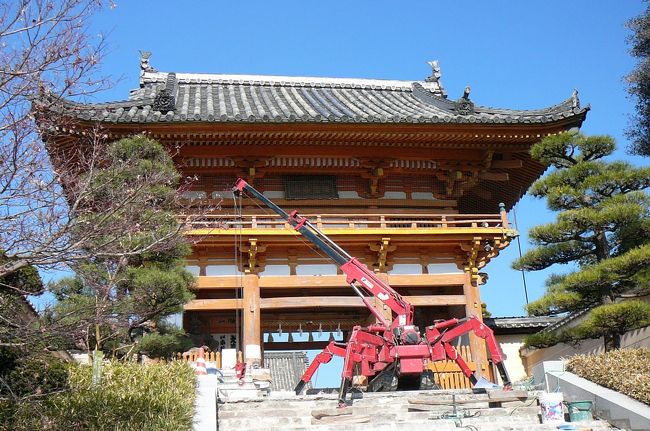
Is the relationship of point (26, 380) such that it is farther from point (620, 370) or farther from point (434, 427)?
point (620, 370)

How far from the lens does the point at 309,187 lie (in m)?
19.3

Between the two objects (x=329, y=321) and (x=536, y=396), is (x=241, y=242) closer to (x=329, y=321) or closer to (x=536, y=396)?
(x=329, y=321)

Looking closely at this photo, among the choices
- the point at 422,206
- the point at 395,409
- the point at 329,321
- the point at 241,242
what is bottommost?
the point at 395,409

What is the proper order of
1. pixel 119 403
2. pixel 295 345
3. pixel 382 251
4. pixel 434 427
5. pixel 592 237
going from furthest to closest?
pixel 295 345
pixel 382 251
pixel 592 237
pixel 434 427
pixel 119 403

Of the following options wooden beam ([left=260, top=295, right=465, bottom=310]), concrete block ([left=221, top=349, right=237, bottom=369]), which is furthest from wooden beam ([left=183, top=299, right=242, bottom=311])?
concrete block ([left=221, top=349, right=237, bottom=369])

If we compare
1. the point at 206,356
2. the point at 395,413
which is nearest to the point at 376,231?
the point at 206,356

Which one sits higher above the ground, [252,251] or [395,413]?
[252,251]

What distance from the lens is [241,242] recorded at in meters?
17.2

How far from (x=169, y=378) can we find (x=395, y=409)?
11.7 feet

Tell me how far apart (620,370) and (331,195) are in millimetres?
9497

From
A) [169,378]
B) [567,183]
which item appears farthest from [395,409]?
[567,183]

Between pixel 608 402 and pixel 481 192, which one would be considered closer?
pixel 608 402

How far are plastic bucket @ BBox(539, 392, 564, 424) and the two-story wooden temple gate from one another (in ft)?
20.5

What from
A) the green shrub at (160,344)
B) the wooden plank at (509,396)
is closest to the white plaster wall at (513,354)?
the wooden plank at (509,396)
